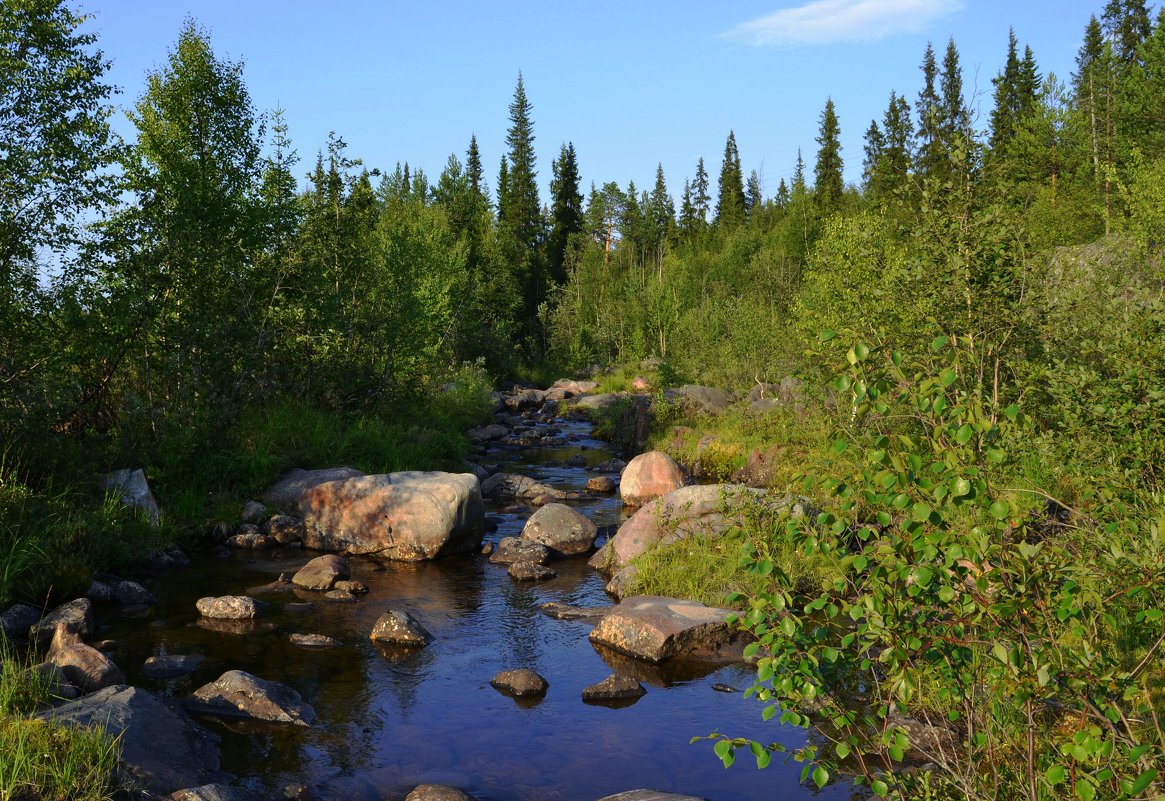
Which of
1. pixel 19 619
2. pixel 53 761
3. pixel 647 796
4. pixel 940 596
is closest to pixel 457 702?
pixel 647 796

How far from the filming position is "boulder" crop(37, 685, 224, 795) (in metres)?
6.66

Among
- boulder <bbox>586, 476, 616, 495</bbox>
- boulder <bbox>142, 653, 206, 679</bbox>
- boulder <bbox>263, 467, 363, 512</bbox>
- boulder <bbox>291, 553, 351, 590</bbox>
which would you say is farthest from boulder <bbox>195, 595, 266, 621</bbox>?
boulder <bbox>586, 476, 616, 495</bbox>

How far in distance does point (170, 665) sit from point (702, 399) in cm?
2070

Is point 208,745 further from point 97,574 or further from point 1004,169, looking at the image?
point 1004,169

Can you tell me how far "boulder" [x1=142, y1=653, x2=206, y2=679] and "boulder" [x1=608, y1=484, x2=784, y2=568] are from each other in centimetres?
639

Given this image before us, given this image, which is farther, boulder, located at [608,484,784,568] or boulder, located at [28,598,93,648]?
boulder, located at [608,484,784,568]

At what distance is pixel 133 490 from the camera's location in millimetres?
14195

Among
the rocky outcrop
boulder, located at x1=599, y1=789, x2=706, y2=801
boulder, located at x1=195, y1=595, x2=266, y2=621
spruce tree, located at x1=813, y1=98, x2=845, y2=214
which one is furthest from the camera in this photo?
spruce tree, located at x1=813, y1=98, x2=845, y2=214

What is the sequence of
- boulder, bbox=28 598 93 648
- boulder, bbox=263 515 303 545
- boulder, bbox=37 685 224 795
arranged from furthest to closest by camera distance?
boulder, bbox=263 515 303 545
boulder, bbox=28 598 93 648
boulder, bbox=37 685 224 795

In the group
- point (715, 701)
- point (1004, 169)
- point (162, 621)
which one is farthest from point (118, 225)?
point (1004, 169)

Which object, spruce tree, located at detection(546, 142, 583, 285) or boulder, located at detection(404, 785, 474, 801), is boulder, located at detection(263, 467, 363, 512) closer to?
boulder, located at detection(404, 785, 474, 801)

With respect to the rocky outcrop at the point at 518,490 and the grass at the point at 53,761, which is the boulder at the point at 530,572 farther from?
the grass at the point at 53,761

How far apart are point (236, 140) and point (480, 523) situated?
10.9 metres

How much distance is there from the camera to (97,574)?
12.4 m
